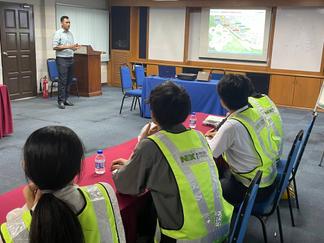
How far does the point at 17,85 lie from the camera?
6.87m

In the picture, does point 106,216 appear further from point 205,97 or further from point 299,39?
point 299,39

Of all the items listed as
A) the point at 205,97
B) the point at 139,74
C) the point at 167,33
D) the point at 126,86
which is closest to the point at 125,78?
the point at 126,86

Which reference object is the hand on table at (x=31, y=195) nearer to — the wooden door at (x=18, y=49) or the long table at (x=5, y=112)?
the long table at (x=5, y=112)

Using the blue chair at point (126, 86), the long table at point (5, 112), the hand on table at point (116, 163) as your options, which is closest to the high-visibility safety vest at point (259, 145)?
the hand on table at point (116, 163)

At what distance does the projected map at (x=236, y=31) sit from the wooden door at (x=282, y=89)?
0.71m

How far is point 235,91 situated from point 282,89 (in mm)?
5426

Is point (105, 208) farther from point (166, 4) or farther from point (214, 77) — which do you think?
point (166, 4)

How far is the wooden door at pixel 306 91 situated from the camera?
6844 millimetres

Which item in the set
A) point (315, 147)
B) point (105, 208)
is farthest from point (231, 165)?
point (315, 147)

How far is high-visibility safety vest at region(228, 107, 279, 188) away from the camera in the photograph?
6.54 ft

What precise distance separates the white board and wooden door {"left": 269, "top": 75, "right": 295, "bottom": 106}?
0.26 meters

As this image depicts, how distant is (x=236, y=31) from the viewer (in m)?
7.60

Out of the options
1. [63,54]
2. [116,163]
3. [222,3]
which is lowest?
[116,163]

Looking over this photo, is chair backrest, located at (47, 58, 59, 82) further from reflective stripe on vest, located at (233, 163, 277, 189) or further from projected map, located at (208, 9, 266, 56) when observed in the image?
reflective stripe on vest, located at (233, 163, 277, 189)
